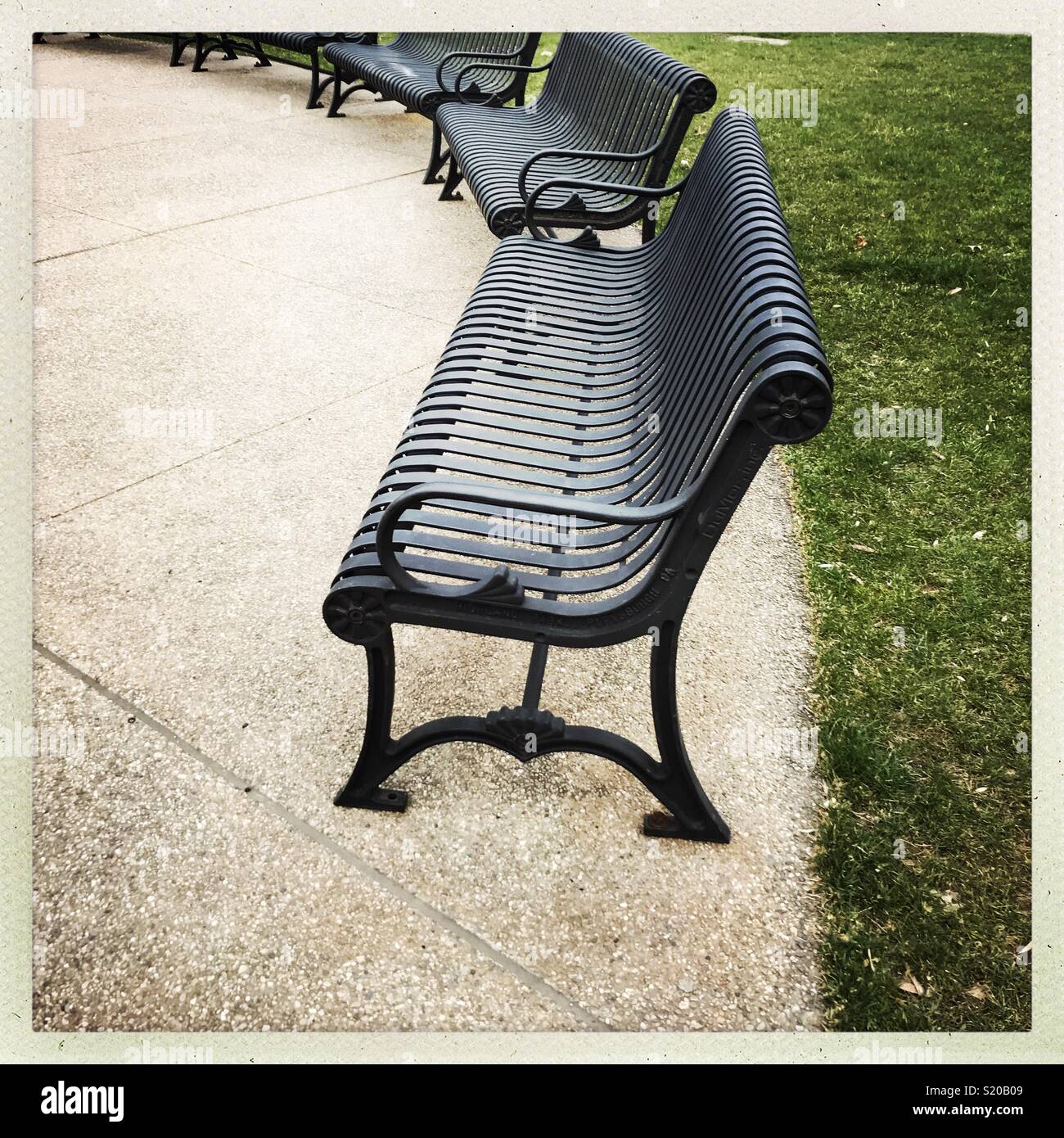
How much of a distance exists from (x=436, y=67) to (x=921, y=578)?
231 inches

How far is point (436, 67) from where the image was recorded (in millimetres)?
7398

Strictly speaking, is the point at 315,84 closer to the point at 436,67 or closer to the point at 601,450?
the point at 436,67

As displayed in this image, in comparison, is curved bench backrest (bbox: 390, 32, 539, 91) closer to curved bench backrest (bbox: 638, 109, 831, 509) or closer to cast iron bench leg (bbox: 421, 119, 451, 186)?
cast iron bench leg (bbox: 421, 119, 451, 186)

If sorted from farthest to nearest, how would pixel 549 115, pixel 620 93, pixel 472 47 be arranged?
pixel 472 47
pixel 549 115
pixel 620 93

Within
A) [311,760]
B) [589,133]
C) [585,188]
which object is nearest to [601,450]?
[311,760]

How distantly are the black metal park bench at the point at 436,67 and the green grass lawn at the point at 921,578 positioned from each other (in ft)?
5.21

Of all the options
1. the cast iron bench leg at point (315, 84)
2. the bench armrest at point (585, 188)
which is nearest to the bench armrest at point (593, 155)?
the bench armrest at point (585, 188)

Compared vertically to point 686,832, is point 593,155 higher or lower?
higher

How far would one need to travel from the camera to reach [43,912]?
2250 millimetres

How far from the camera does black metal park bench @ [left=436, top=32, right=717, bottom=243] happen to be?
13.9ft

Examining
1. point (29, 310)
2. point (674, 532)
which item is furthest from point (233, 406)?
point (674, 532)

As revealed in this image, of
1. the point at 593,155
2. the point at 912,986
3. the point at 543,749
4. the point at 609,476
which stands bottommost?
the point at 912,986

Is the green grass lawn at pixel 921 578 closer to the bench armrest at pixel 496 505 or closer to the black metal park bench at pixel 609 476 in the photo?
the black metal park bench at pixel 609 476
